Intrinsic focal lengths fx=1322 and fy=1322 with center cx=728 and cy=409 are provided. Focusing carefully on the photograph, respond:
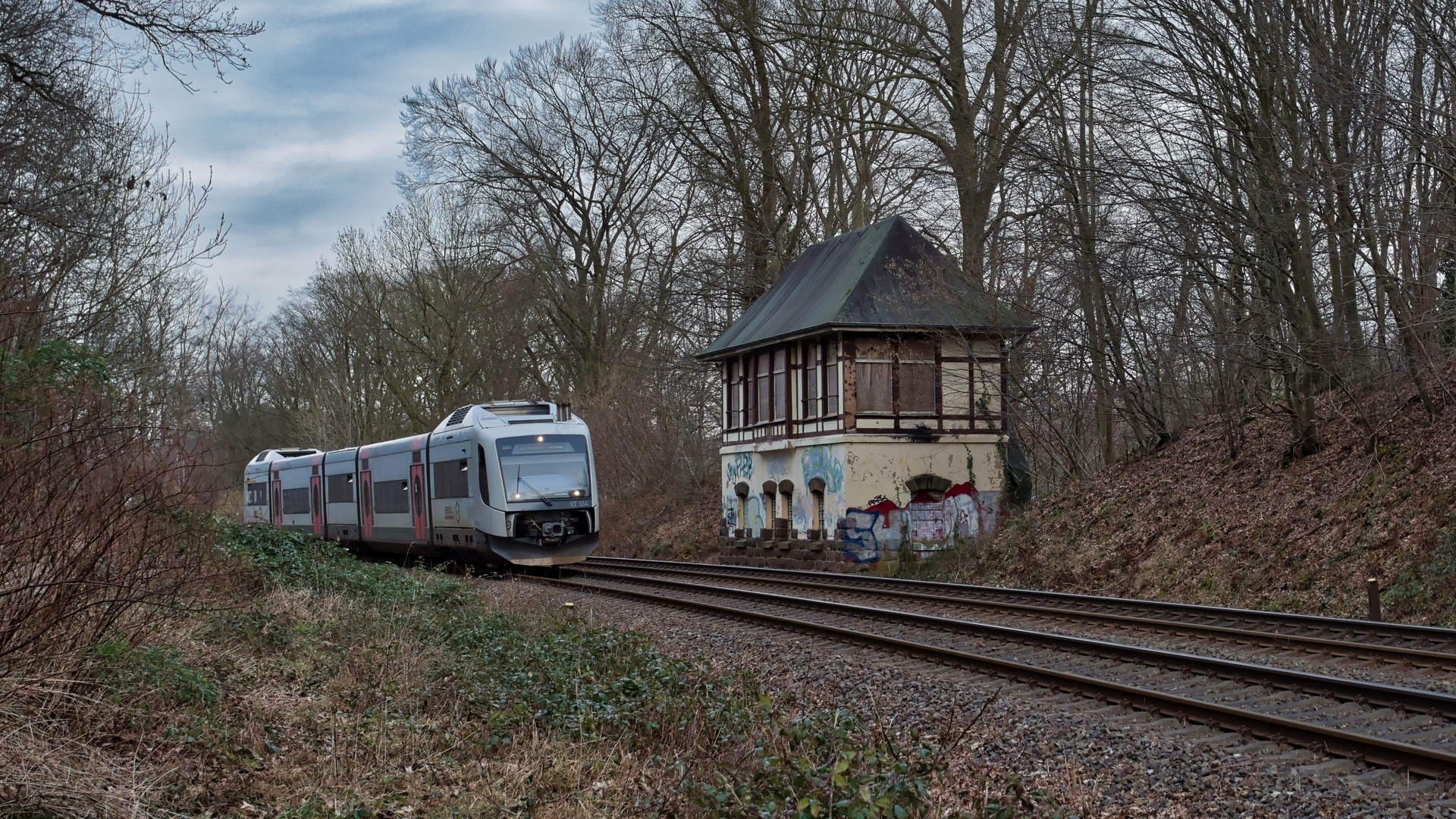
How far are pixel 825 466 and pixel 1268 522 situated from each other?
11.8m

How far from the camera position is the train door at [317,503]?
32.4m

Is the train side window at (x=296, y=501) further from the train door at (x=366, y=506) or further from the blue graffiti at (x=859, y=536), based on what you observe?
the blue graffiti at (x=859, y=536)

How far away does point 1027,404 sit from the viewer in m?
26.8

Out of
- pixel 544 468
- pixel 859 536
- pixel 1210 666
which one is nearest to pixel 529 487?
pixel 544 468

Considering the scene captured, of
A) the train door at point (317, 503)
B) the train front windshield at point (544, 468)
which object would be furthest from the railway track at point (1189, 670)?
the train door at point (317, 503)

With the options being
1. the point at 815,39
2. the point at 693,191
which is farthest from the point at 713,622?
the point at 693,191

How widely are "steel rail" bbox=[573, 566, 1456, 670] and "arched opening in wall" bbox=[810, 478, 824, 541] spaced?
7.71 metres

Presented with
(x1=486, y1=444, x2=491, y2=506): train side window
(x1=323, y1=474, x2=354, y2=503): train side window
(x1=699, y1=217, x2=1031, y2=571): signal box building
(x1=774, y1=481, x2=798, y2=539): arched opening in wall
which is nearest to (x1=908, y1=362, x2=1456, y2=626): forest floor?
(x1=699, y1=217, x2=1031, y2=571): signal box building

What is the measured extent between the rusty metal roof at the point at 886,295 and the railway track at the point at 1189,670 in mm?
9952

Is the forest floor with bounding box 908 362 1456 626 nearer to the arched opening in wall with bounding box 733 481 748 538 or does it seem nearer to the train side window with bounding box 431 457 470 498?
the arched opening in wall with bounding box 733 481 748 538

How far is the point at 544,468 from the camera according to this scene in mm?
23422

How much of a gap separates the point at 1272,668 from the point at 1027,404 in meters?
17.0

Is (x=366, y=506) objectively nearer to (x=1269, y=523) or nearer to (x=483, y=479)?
(x=483, y=479)

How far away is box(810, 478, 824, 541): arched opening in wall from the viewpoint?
29.0m
